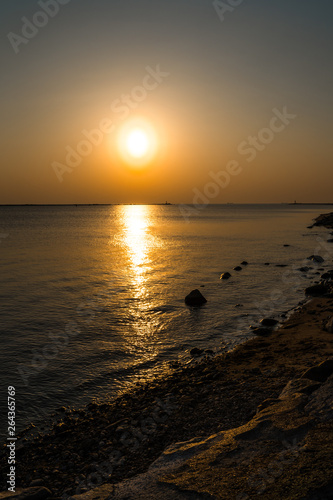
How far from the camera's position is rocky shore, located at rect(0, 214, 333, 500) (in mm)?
5297

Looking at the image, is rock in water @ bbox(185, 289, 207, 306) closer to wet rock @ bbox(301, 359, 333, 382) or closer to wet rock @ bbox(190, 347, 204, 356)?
wet rock @ bbox(190, 347, 204, 356)

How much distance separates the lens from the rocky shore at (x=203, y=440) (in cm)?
530

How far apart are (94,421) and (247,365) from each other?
5861 mm

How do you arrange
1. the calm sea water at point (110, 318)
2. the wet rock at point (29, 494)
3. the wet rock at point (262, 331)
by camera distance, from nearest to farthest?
the wet rock at point (29, 494)
the calm sea water at point (110, 318)
the wet rock at point (262, 331)

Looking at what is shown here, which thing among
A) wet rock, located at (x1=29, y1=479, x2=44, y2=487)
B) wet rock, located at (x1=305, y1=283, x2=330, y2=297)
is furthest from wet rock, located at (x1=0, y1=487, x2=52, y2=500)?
wet rock, located at (x1=305, y1=283, x2=330, y2=297)

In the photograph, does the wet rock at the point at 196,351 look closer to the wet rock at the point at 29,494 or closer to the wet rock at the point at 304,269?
the wet rock at the point at 29,494

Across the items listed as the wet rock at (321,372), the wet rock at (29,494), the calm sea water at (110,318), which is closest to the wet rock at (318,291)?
the calm sea water at (110,318)

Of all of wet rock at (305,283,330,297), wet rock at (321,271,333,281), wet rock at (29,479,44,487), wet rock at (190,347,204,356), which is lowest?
wet rock at (29,479,44,487)

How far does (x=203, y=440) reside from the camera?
23.4 ft

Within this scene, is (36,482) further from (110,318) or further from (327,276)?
(327,276)

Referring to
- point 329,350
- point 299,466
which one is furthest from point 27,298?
point 299,466

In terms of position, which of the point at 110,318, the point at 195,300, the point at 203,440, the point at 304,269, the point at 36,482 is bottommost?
the point at 36,482

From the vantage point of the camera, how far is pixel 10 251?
154 ft

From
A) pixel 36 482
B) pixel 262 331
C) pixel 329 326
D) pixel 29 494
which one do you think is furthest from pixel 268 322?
pixel 29 494
